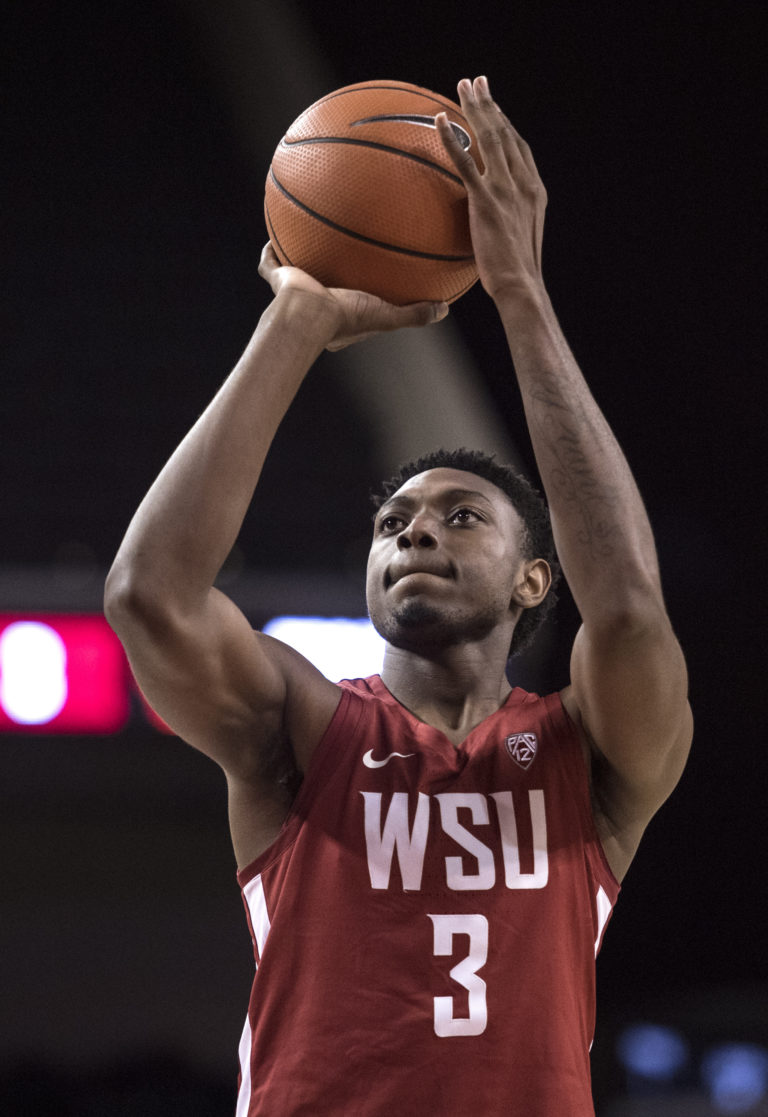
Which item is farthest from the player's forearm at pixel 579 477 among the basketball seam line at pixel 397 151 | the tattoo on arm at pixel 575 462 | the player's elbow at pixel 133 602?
the player's elbow at pixel 133 602

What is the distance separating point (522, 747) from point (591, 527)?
481 millimetres

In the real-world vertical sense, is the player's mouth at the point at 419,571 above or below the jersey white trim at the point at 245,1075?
above

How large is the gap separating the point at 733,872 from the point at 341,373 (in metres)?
4.54

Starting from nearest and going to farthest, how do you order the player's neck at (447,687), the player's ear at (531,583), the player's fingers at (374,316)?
the player's fingers at (374,316) < the player's neck at (447,687) < the player's ear at (531,583)

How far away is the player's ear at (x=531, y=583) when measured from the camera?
255cm

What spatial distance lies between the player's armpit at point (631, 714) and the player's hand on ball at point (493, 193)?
0.69 m

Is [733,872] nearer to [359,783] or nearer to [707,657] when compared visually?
[707,657]

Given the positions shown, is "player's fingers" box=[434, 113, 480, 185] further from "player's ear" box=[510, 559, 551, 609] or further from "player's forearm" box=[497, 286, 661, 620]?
"player's ear" box=[510, 559, 551, 609]

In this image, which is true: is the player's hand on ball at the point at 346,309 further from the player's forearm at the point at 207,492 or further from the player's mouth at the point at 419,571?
the player's mouth at the point at 419,571

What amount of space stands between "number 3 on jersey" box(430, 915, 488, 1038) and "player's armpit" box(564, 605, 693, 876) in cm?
38

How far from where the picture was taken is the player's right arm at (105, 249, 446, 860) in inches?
72.4

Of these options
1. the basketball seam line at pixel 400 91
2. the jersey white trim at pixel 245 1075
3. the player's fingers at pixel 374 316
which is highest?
the basketball seam line at pixel 400 91

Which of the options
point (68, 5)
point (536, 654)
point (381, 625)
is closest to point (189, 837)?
point (536, 654)

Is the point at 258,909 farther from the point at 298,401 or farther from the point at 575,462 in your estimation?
the point at 298,401
